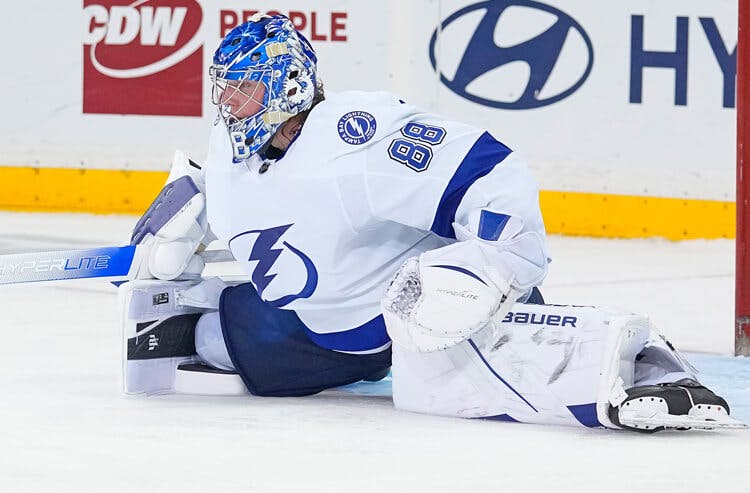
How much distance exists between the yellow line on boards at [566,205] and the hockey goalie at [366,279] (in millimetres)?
3047

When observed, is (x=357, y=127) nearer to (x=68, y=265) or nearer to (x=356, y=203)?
(x=356, y=203)

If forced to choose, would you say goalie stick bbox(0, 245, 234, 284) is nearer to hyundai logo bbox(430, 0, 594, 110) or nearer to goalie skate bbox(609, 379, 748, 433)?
goalie skate bbox(609, 379, 748, 433)

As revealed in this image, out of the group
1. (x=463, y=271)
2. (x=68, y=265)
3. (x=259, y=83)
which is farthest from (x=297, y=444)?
(x=68, y=265)

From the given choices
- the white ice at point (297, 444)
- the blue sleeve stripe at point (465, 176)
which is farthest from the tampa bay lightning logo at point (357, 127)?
the white ice at point (297, 444)

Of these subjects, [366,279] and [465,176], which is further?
[366,279]

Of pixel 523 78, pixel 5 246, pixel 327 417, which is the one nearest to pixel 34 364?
pixel 327 417

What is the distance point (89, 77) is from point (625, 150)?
2.13 metres

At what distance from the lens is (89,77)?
6668mm

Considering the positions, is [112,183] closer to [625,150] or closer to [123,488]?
[625,150]

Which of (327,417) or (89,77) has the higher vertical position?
(89,77)

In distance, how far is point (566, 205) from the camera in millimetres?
6258

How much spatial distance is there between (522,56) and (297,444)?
12.3 ft

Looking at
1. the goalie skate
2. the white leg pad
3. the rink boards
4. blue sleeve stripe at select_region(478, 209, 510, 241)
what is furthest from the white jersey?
the rink boards

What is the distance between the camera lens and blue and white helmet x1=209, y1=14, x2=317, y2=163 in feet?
9.94
